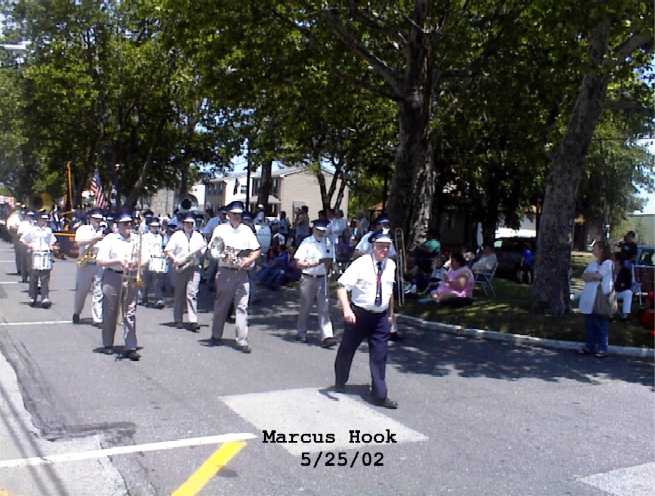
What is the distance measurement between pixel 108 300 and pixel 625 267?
947 centimetres

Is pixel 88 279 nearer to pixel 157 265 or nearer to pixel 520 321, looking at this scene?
pixel 157 265

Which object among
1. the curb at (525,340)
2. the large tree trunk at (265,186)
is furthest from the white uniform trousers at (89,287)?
the large tree trunk at (265,186)

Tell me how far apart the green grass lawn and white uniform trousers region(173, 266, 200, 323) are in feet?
14.0

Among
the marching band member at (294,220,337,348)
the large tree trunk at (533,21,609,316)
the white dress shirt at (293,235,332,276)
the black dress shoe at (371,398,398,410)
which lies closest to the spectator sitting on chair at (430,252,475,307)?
the large tree trunk at (533,21,609,316)

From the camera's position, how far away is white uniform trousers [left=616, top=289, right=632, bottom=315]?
1343cm

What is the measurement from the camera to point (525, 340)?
11.8 m

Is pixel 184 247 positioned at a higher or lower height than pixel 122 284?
higher

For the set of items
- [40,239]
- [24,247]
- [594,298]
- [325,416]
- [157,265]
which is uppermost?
[40,239]

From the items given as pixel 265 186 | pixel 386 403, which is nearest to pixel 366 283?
pixel 386 403

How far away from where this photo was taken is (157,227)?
46.6ft

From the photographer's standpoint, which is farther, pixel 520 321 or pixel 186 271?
pixel 520 321

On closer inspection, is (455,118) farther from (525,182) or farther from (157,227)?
(157,227)

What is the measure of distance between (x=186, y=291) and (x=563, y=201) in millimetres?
6565

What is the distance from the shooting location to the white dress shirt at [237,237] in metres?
10.0
